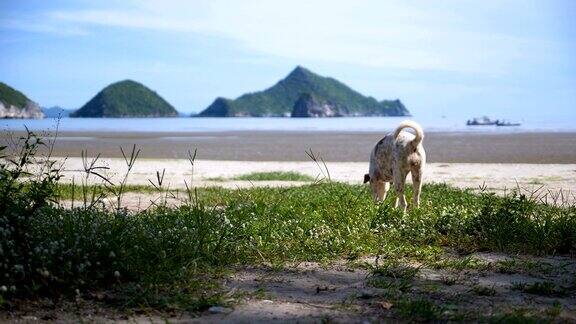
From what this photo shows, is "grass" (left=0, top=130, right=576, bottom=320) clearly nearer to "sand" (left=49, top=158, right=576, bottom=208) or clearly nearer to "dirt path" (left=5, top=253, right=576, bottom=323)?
"dirt path" (left=5, top=253, right=576, bottom=323)

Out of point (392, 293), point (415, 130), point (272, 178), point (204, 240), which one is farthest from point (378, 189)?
point (272, 178)

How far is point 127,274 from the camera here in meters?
5.95

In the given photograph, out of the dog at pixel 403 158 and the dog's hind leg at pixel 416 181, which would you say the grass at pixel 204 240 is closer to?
the dog's hind leg at pixel 416 181

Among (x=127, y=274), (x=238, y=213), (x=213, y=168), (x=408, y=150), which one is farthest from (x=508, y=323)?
(x=213, y=168)

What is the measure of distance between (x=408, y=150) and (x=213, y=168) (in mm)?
16298

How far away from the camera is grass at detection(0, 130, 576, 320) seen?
5.51 metres

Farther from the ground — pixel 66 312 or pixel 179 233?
pixel 179 233

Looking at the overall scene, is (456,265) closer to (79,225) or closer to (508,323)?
(508,323)

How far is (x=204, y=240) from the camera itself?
6957mm

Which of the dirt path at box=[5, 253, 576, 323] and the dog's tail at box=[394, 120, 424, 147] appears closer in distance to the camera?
the dirt path at box=[5, 253, 576, 323]

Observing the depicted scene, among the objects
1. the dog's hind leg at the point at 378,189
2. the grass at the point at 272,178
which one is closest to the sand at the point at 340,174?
the grass at the point at 272,178

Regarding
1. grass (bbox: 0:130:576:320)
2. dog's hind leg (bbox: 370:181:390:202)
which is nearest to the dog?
dog's hind leg (bbox: 370:181:390:202)

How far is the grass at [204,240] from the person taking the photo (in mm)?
5512

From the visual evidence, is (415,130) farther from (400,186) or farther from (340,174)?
(340,174)
